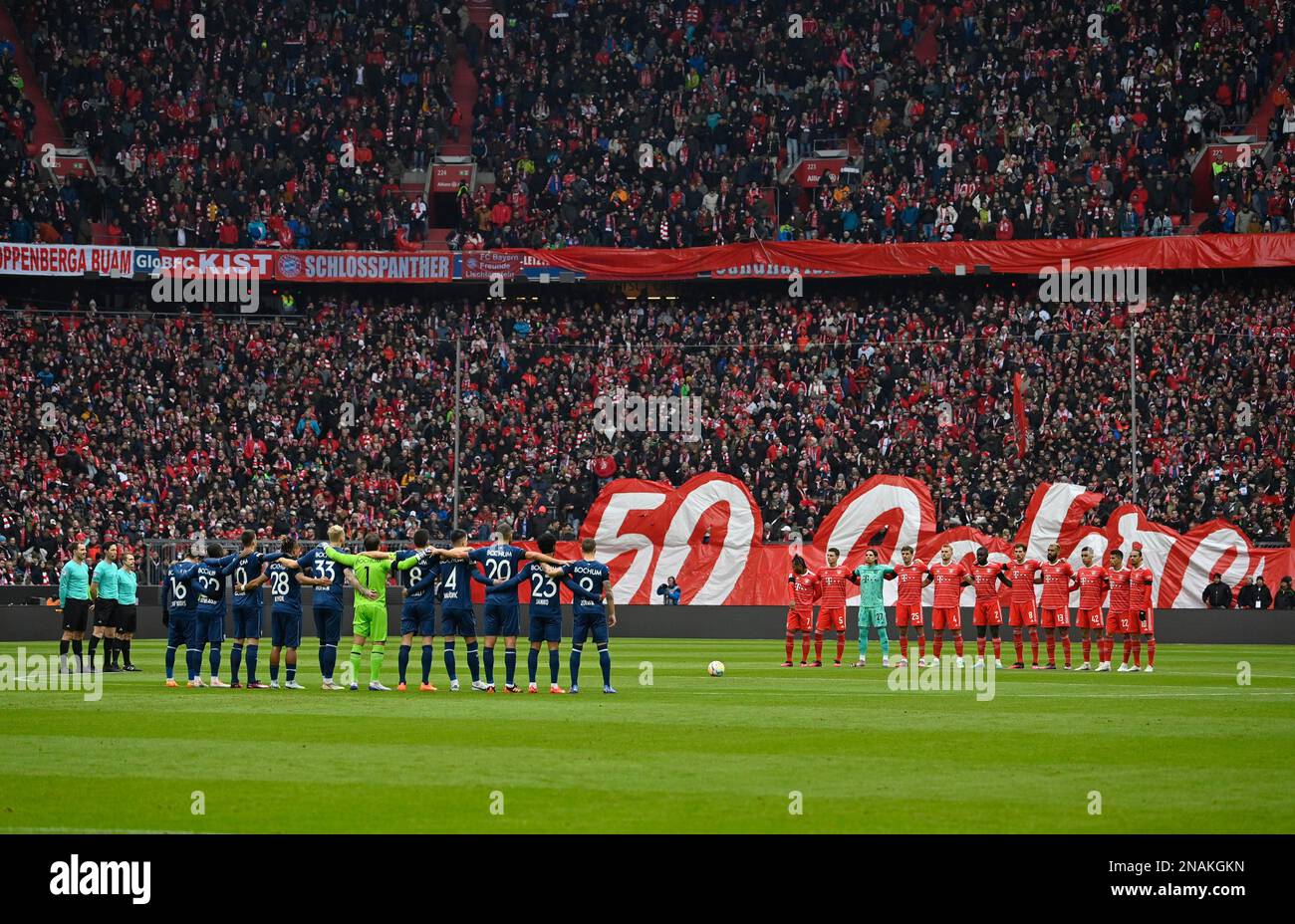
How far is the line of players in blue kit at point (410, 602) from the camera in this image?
22328 millimetres

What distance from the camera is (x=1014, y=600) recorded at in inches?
Result: 1234

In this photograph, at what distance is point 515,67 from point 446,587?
40214mm

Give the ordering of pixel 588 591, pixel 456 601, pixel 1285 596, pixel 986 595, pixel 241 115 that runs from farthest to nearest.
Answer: pixel 241 115, pixel 1285 596, pixel 986 595, pixel 456 601, pixel 588 591

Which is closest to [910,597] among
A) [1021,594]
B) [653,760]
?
[1021,594]

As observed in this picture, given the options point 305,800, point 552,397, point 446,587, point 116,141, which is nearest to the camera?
point 305,800

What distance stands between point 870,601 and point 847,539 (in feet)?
35.8

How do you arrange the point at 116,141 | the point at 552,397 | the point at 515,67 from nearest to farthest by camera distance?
the point at 552,397 → the point at 116,141 → the point at 515,67

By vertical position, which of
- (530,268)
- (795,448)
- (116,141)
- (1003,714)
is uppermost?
(116,141)

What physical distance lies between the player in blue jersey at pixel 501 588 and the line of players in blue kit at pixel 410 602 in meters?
0.02

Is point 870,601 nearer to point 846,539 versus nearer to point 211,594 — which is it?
point 846,539

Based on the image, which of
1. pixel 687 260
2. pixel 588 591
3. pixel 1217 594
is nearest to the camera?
pixel 588 591
